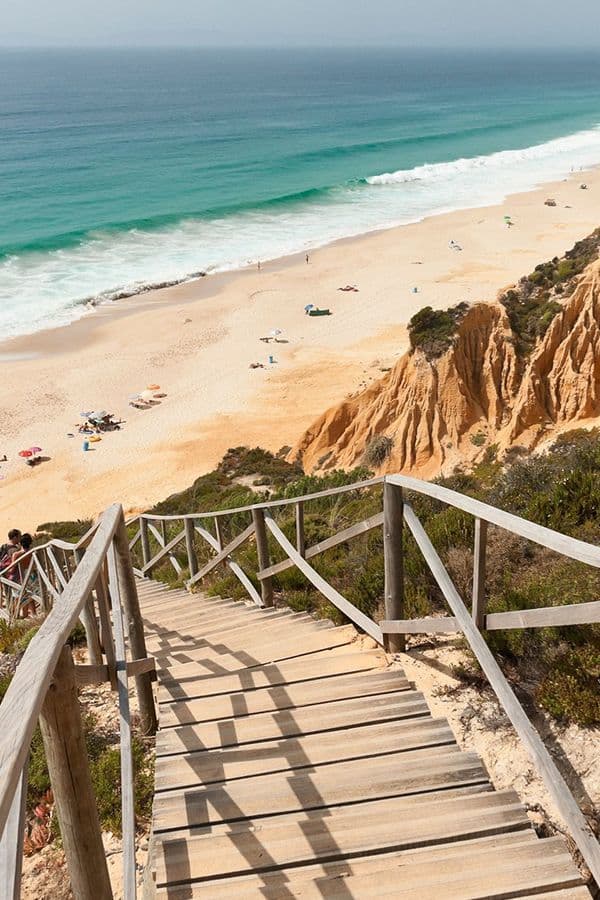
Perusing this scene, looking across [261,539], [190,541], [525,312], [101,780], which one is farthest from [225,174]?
[101,780]

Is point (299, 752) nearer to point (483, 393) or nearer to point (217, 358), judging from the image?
point (483, 393)

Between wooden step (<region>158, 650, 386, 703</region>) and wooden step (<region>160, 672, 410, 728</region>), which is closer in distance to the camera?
wooden step (<region>160, 672, 410, 728</region>)

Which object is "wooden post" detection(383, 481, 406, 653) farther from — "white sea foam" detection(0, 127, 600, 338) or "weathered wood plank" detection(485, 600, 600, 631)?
"white sea foam" detection(0, 127, 600, 338)

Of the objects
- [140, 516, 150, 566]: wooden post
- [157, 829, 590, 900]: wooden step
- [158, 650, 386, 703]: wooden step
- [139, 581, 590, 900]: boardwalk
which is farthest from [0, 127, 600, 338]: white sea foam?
[157, 829, 590, 900]: wooden step

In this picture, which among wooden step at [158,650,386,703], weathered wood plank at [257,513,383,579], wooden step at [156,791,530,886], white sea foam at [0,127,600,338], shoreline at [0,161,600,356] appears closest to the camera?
wooden step at [156,791,530,886]

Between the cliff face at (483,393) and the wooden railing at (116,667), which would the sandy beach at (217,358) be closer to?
the cliff face at (483,393)

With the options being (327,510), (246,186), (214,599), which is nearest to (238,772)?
(214,599)

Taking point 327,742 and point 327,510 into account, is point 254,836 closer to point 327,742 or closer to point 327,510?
point 327,742

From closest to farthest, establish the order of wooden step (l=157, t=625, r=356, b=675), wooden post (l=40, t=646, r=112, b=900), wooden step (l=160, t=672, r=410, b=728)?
wooden post (l=40, t=646, r=112, b=900), wooden step (l=160, t=672, r=410, b=728), wooden step (l=157, t=625, r=356, b=675)
